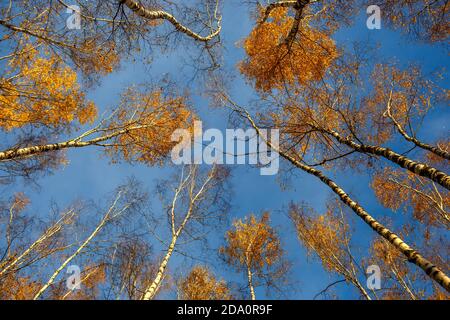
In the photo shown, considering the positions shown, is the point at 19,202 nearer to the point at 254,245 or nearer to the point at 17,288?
the point at 17,288

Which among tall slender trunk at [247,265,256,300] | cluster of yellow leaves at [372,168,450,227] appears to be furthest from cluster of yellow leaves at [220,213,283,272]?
cluster of yellow leaves at [372,168,450,227]

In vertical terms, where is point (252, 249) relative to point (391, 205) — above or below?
below

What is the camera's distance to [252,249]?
11.2 metres

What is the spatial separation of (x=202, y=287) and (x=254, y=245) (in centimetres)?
263

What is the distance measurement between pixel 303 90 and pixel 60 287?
896cm

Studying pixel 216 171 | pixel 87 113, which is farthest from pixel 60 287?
pixel 216 171

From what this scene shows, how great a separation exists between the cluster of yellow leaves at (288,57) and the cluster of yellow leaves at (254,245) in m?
5.90

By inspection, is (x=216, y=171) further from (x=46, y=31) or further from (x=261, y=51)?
(x=46, y=31)

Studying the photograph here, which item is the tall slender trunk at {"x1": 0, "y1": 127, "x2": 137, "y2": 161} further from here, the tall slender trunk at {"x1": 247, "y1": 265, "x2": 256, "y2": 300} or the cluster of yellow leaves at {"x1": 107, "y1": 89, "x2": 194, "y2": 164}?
the tall slender trunk at {"x1": 247, "y1": 265, "x2": 256, "y2": 300}

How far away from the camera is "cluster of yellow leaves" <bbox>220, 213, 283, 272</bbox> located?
36.1 feet

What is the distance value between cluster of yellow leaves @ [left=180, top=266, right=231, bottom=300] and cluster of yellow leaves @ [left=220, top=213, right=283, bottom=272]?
3.74ft
